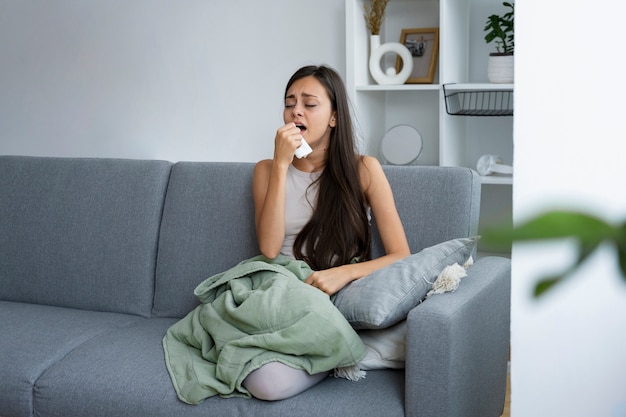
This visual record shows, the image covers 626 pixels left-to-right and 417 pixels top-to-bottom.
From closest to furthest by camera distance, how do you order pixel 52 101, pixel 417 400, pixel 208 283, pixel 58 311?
1. pixel 417 400
2. pixel 208 283
3. pixel 58 311
4. pixel 52 101

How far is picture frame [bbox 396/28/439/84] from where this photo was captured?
11.6 feet

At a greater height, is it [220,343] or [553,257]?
[553,257]

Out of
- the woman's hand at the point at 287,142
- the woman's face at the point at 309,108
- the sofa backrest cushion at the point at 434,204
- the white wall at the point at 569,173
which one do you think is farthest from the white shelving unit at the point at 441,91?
the white wall at the point at 569,173

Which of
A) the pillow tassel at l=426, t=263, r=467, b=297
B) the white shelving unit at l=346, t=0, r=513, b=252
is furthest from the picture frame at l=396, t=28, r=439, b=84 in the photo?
the pillow tassel at l=426, t=263, r=467, b=297

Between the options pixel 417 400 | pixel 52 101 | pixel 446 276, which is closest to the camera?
pixel 417 400

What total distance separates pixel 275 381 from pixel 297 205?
640 millimetres

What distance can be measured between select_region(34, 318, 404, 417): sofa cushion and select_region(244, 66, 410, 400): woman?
13.8 inches

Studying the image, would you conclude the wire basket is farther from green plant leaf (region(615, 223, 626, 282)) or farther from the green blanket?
green plant leaf (region(615, 223, 626, 282))

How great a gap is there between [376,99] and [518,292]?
283cm

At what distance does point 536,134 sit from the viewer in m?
1.06

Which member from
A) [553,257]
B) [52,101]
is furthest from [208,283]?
[52,101]

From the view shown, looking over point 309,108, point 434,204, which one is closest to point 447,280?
point 434,204

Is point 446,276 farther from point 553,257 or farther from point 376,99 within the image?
point 376,99

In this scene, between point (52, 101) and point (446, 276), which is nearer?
point (446, 276)
